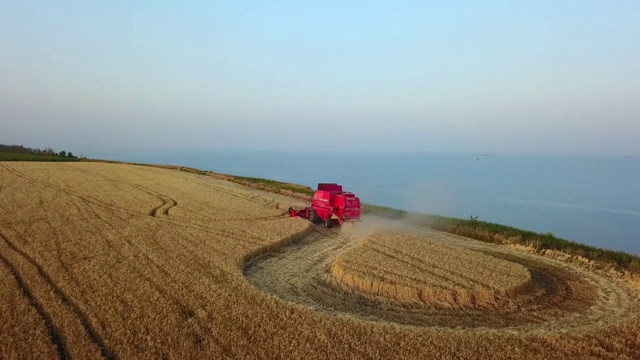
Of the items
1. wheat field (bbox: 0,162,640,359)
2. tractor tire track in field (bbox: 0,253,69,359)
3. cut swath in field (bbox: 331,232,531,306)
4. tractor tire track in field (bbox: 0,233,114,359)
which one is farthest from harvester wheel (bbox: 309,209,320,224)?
tractor tire track in field (bbox: 0,253,69,359)

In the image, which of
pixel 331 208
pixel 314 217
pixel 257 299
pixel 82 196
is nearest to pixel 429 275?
pixel 257 299

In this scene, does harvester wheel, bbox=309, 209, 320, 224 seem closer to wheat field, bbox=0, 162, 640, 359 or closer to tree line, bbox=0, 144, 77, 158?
wheat field, bbox=0, 162, 640, 359

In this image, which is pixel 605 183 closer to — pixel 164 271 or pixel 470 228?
pixel 470 228

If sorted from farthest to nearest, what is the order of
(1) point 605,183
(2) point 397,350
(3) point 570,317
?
(1) point 605,183 → (3) point 570,317 → (2) point 397,350

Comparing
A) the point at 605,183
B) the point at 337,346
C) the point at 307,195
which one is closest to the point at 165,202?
the point at 307,195

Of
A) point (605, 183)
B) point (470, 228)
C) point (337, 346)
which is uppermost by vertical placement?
point (605, 183)
